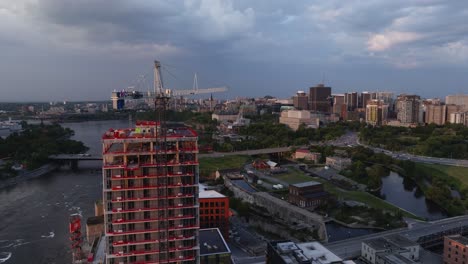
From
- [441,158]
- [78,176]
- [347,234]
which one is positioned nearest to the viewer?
[347,234]

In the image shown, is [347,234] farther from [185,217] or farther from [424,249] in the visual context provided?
[185,217]

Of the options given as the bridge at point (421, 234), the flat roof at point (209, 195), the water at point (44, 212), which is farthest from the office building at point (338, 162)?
the water at point (44, 212)

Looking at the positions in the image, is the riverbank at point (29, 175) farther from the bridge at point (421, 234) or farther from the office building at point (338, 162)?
the office building at point (338, 162)

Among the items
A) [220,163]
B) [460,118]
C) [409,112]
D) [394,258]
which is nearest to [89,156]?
[220,163]

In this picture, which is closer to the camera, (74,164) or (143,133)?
(143,133)

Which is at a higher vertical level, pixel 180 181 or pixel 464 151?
pixel 180 181

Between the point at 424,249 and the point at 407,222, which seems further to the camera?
the point at 407,222

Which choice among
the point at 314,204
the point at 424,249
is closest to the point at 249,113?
the point at 314,204

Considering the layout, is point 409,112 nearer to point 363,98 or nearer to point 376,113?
point 376,113
